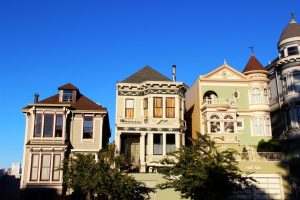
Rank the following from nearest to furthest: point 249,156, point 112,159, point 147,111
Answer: point 112,159
point 249,156
point 147,111

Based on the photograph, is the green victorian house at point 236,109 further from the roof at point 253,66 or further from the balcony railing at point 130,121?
the balcony railing at point 130,121

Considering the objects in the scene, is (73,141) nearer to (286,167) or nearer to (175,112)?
(175,112)

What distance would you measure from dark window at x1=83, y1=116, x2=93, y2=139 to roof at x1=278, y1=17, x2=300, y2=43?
2417cm

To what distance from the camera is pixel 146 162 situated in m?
37.5

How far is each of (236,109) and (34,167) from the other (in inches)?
858

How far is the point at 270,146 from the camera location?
3794 cm

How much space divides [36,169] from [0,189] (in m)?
44.0

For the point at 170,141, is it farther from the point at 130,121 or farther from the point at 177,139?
the point at 130,121

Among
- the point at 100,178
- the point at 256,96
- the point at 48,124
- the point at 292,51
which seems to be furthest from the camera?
the point at 292,51

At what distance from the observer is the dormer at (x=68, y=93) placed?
128 ft

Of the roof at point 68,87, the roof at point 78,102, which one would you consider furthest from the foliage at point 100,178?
the roof at point 68,87

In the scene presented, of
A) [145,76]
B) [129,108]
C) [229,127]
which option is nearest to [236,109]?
[229,127]

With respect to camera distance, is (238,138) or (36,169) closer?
(36,169)

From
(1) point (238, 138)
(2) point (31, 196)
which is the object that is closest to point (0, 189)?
(2) point (31, 196)
